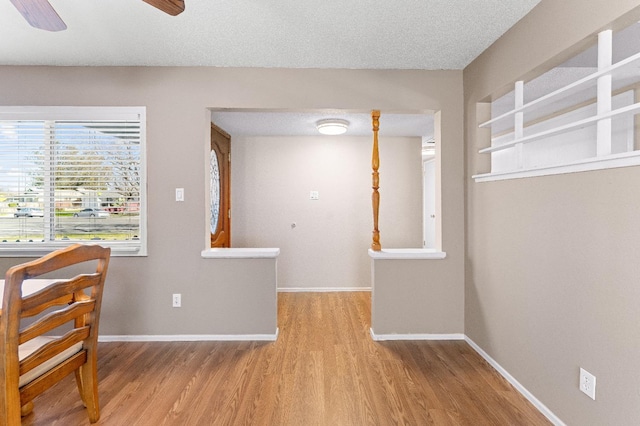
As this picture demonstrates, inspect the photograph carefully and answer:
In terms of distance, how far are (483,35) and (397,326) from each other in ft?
7.76

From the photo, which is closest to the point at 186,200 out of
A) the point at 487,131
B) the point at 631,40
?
the point at 487,131

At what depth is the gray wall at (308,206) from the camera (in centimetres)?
484

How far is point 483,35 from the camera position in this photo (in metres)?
2.37

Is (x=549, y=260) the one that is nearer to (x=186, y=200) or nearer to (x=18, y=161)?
(x=186, y=200)

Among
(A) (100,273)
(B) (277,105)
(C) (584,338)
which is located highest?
(B) (277,105)

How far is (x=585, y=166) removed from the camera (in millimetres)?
1652

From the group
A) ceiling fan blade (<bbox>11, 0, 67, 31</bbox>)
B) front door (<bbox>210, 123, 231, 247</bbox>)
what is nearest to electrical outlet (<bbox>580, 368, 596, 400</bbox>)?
ceiling fan blade (<bbox>11, 0, 67, 31</bbox>)

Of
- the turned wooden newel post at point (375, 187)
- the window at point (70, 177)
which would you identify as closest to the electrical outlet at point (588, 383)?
the turned wooden newel post at point (375, 187)

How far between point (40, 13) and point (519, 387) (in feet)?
10.8

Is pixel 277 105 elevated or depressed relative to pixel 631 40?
depressed

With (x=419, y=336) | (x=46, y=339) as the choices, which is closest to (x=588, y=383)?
(x=419, y=336)

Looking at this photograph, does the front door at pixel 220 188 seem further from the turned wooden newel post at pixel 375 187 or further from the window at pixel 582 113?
the window at pixel 582 113

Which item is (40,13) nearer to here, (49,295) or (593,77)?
(49,295)

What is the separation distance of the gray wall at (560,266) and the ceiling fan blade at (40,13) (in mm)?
2504
